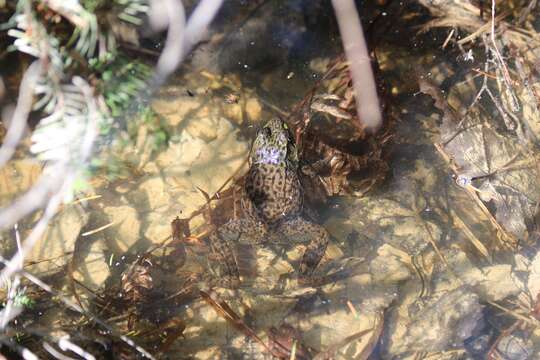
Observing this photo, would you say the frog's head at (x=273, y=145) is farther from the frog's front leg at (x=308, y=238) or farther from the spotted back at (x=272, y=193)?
the frog's front leg at (x=308, y=238)

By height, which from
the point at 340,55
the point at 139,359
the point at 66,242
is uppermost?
the point at 340,55

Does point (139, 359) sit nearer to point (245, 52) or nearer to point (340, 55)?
point (245, 52)

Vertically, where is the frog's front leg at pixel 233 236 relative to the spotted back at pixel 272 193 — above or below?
below

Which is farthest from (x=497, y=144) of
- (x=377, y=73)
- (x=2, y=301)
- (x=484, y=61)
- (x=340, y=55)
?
(x=2, y=301)

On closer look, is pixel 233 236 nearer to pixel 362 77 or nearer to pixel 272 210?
pixel 272 210

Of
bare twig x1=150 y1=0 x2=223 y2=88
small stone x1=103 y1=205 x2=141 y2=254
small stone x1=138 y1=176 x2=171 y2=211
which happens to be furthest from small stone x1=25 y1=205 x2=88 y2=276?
bare twig x1=150 y1=0 x2=223 y2=88

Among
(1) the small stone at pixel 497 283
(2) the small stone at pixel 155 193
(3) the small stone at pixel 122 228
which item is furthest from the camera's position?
(1) the small stone at pixel 497 283

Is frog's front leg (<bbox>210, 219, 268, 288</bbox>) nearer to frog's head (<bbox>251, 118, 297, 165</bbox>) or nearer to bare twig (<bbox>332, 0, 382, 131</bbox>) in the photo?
frog's head (<bbox>251, 118, 297, 165</bbox>)

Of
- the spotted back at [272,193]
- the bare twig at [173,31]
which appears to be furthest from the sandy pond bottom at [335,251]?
the bare twig at [173,31]
